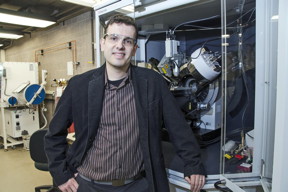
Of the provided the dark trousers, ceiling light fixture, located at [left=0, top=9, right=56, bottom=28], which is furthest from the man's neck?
ceiling light fixture, located at [left=0, top=9, right=56, bottom=28]

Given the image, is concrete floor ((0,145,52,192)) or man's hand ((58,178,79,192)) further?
concrete floor ((0,145,52,192))

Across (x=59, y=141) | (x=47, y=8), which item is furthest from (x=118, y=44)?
(x=47, y=8)

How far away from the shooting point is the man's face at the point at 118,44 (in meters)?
1.02

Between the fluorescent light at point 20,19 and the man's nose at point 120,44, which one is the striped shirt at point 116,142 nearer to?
the man's nose at point 120,44

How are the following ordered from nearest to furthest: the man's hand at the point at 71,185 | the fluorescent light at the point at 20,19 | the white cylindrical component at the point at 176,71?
the man's hand at the point at 71,185 < the white cylindrical component at the point at 176,71 < the fluorescent light at the point at 20,19

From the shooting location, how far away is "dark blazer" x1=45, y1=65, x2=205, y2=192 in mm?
1033

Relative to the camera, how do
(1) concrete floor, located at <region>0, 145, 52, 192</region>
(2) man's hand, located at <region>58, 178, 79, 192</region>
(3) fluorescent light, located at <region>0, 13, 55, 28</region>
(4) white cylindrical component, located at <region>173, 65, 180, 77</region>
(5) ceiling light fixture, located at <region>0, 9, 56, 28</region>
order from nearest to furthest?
(2) man's hand, located at <region>58, 178, 79, 192</region>, (4) white cylindrical component, located at <region>173, 65, 180, 77</region>, (1) concrete floor, located at <region>0, 145, 52, 192</region>, (5) ceiling light fixture, located at <region>0, 9, 56, 28</region>, (3) fluorescent light, located at <region>0, 13, 55, 28</region>

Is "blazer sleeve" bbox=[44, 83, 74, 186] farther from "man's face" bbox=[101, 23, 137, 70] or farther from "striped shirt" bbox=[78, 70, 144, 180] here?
"man's face" bbox=[101, 23, 137, 70]

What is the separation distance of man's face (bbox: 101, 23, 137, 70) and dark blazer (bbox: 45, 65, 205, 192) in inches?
4.4

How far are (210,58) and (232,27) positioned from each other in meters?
0.29

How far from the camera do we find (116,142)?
1.03 meters

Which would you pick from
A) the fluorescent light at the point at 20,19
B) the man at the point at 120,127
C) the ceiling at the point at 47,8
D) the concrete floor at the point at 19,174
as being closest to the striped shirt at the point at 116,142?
the man at the point at 120,127

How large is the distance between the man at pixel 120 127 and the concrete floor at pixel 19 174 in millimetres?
1914

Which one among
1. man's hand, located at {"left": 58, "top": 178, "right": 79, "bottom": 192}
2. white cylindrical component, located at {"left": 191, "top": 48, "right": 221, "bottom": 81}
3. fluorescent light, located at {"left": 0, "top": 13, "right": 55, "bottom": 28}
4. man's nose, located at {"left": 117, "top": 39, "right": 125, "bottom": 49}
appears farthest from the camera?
→ fluorescent light, located at {"left": 0, "top": 13, "right": 55, "bottom": 28}
